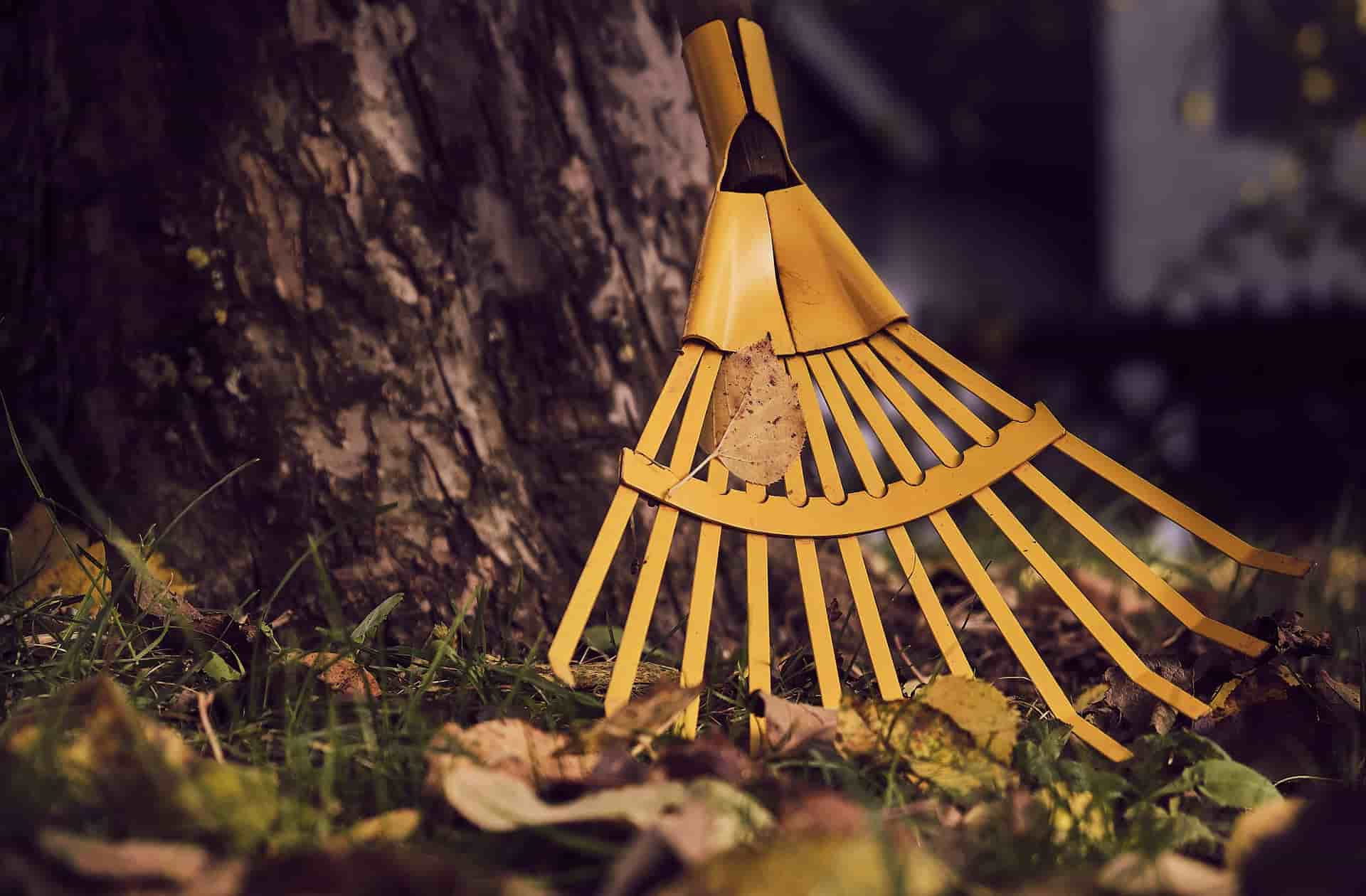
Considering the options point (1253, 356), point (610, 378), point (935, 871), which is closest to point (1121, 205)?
point (1253, 356)

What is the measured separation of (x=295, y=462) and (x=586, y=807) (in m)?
0.77

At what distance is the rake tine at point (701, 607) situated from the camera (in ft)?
3.28

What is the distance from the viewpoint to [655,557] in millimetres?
1028

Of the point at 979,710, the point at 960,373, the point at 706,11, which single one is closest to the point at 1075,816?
the point at 979,710

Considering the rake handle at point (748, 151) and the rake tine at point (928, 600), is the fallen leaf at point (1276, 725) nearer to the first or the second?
the rake tine at point (928, 600)

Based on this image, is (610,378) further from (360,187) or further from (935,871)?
(935,871)

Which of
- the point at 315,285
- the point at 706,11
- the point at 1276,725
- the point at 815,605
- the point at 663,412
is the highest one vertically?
the point at 706,11

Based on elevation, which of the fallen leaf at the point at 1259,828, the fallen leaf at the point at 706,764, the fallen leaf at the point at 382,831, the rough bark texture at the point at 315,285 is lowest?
the fallen leaf at the point at 1259,828

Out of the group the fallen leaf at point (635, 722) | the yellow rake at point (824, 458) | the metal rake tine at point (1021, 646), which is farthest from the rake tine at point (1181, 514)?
the fallen leaf at point (635, 722)

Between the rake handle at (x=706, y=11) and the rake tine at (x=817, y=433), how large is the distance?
0.38m

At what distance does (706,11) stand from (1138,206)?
32.5ft

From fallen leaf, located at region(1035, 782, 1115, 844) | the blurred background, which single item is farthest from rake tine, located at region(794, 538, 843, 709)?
the blurred background

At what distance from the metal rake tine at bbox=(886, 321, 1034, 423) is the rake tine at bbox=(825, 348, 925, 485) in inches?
2.3

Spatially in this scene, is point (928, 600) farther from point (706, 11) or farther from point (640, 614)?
point (706, 11)
